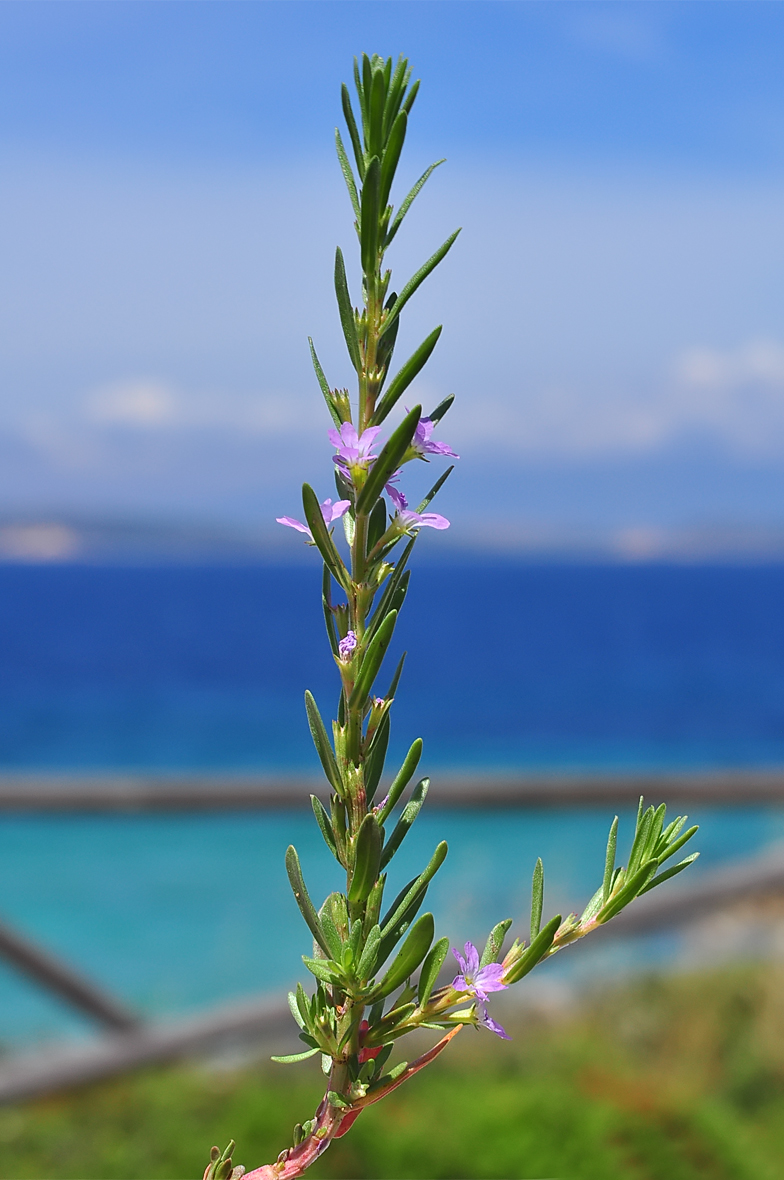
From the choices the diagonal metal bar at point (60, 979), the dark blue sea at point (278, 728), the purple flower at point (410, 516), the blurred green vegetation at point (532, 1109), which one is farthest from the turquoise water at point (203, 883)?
the purple flower at point (410, 516)

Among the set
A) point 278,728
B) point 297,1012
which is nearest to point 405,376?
point 297,1012

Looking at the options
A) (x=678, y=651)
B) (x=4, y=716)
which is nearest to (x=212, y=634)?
(x=4, y=716)

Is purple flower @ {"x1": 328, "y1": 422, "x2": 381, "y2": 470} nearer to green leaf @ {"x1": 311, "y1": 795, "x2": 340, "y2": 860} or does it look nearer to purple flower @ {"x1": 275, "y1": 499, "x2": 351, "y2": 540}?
purple flower @ {"x1": 275, "y1": 499, "x2": 351, "y2": 540}

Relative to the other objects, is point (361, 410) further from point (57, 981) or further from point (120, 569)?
point (120, 569)

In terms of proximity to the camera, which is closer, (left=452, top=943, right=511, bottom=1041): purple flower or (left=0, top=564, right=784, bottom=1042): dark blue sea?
(left=452, top=943, right=511, bottom=1041): purple flower

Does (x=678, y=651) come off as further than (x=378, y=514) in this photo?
Yes

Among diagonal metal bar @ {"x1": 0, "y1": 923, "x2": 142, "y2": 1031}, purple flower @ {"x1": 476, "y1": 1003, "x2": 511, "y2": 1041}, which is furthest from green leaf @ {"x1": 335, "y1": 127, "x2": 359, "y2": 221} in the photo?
diagonal metal bar @ {"x1": 0, "y1": 923, "x2": 142, "y2": 1031}
